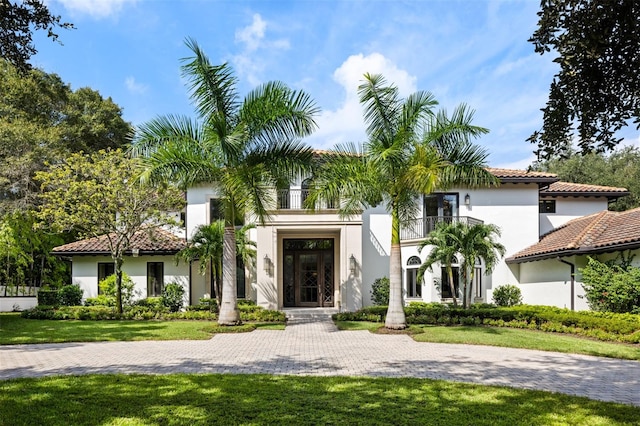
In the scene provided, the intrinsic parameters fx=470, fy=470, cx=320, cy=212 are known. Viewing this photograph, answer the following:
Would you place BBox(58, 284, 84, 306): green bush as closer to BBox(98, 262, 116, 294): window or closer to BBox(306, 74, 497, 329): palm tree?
BBox(98, 262, 116, 294): window

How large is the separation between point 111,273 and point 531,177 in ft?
67.2

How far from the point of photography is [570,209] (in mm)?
24562

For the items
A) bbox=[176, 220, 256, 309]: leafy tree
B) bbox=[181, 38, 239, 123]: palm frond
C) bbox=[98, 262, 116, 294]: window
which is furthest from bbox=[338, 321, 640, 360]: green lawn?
bbox=[98, 262, 116, 294]: window

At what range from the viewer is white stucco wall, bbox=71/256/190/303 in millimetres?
22000

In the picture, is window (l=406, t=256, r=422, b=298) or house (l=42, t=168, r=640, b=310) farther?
window (l=406, t=256, r=422, b=298)

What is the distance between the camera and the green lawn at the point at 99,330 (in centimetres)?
1284

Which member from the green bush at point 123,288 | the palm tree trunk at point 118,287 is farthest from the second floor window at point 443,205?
the green bush at point 123,288

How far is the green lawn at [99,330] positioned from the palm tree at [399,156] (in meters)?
5.03

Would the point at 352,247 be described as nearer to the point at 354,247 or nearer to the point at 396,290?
the point at 354,247

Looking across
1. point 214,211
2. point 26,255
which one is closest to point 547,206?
point 214,211

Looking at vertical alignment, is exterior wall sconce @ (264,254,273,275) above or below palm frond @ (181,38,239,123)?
below

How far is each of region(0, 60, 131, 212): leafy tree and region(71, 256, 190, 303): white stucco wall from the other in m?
5.07

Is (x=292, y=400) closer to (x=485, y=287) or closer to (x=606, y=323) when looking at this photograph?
(x=606, y=323)

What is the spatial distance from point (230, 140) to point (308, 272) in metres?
11.2
